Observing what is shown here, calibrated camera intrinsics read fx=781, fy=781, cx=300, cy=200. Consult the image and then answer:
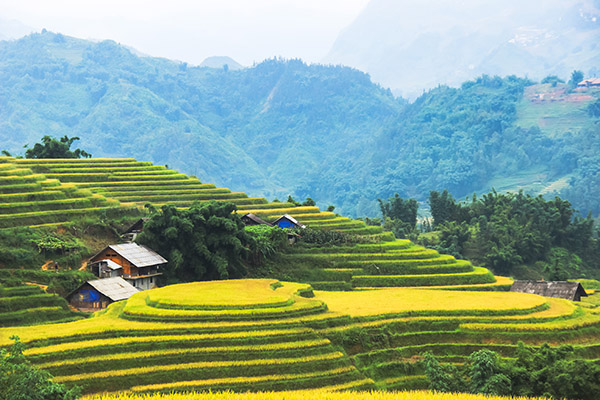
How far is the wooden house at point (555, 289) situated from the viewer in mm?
45250

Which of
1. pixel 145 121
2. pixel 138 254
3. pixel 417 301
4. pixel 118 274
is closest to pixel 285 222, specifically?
pixel 138 254

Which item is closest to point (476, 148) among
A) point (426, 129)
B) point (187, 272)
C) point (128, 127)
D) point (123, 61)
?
point (426, 129)

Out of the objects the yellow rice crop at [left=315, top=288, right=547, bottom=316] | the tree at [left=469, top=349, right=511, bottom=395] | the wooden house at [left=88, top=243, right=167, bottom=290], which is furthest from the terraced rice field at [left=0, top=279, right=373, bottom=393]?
the wooden house at [left=88, top=243, right=167, bottom=290]

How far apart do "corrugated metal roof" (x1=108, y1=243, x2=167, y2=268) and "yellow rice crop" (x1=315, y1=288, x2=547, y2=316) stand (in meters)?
8.91

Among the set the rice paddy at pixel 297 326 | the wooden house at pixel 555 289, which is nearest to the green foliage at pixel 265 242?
the rice paddy at pixel 297 326

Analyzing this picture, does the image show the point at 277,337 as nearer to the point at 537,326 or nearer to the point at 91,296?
the point at 91,296

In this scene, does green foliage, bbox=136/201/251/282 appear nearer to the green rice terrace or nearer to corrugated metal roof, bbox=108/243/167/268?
corrugated metal roof, bbox=108/243/167/268

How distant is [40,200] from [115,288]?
11795mm

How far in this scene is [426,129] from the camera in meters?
166

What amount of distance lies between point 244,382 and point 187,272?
17.4 m

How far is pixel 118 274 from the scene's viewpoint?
1586 inches

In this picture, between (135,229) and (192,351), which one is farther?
(135,229)

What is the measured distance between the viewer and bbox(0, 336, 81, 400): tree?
21.9m

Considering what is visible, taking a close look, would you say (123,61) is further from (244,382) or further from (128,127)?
(244,382)
